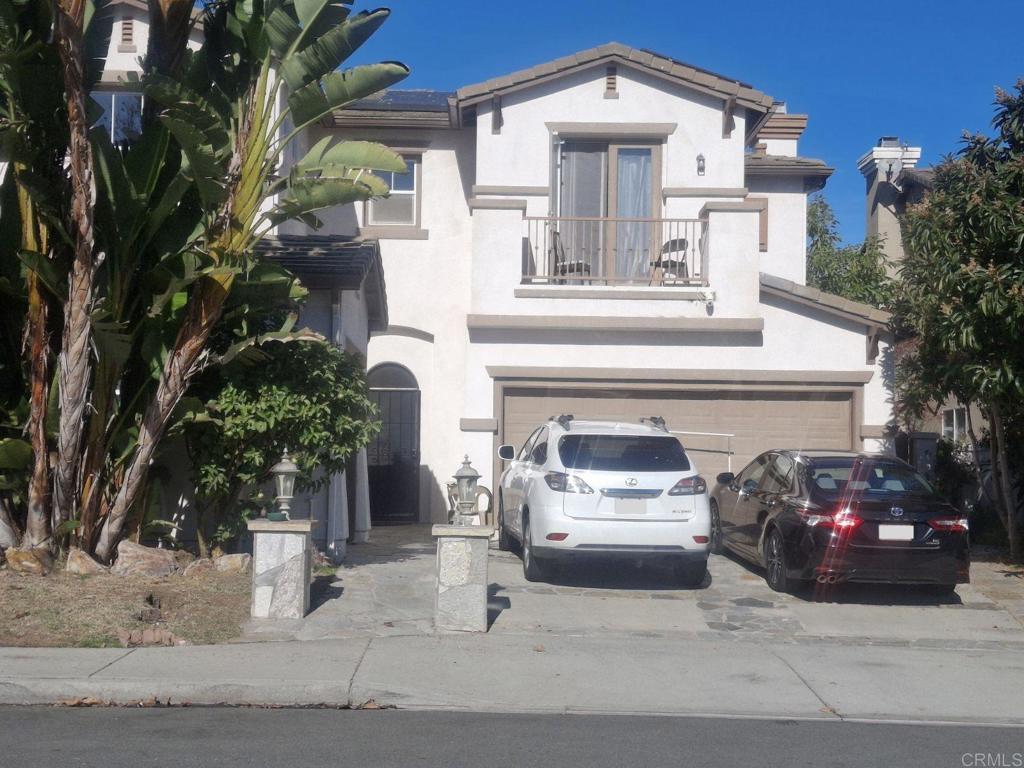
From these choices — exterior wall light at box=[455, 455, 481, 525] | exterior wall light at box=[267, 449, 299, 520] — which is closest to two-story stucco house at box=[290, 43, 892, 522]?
exterior wall light at box=[455, 455, 481, 525]

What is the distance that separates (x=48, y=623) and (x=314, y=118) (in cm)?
480

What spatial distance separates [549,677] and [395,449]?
9889 millimetres

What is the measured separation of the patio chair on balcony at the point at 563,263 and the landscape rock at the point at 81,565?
8520mm

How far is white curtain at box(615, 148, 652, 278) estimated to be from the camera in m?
16.8

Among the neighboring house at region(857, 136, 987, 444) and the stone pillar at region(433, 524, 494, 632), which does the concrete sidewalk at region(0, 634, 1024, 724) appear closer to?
the stone pillar at region(433, 524, 494, 632)

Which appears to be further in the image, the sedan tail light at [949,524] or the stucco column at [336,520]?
the stucco column at [336,520]

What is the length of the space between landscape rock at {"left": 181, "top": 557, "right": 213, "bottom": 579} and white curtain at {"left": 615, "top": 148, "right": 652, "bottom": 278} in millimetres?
8317

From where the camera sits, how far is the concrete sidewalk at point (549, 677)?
738 centimetres

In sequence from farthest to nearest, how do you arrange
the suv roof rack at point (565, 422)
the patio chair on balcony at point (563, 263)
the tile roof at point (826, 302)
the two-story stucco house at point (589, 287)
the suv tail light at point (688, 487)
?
1. the patio chair on balcony at point (563, 263)
2. the two-story stucco house at point (589, 287)
3. the tile roof at point (826, 302)
4. the suv roof rack at point (565, 422)
5. the suv tail light at point (688, 487)

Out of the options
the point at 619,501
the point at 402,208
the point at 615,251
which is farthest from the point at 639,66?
the point at 619,501

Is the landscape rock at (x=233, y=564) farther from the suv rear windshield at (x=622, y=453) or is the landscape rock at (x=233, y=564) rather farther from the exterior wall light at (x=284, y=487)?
the suv rear windshield at (x=622, y=453)

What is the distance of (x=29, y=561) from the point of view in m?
9.62

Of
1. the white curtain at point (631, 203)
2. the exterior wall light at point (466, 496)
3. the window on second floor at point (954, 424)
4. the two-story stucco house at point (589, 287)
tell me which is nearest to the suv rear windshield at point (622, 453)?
the exterior wall light at point (466, 496)

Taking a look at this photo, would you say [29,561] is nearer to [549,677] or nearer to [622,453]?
[549,677]
